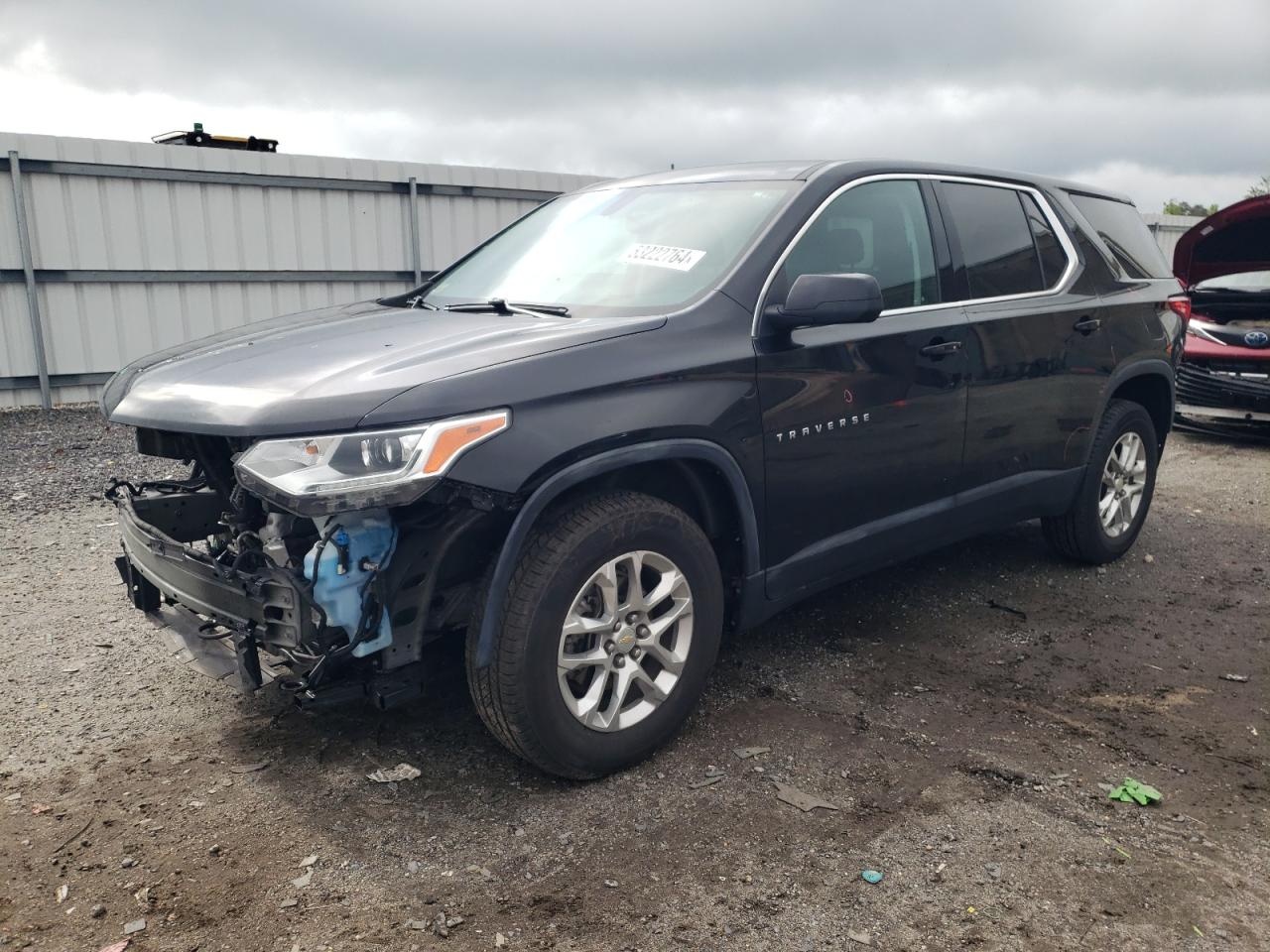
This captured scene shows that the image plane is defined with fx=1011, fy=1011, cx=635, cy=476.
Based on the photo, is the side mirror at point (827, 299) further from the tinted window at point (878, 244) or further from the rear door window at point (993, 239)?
the rear door window at point (993, 239)

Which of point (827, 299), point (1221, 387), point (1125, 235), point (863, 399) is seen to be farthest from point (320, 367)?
point (1221, 387)

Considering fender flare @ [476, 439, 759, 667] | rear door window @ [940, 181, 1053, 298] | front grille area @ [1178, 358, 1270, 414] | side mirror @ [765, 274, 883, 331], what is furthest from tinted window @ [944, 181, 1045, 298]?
front grille area @ [1178, 358, 1270, 414]

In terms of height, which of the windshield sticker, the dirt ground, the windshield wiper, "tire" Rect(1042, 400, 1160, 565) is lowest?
the dirt ground

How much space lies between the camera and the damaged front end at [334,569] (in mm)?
2508

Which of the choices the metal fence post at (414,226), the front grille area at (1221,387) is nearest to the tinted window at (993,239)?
the front grille area at (1221,387)

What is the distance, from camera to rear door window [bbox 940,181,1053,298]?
4.11 meters

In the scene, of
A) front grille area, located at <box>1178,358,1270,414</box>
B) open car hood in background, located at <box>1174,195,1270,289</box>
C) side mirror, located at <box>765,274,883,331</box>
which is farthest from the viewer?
open car hood in background, located at <box>1174,195,1270,289</box>

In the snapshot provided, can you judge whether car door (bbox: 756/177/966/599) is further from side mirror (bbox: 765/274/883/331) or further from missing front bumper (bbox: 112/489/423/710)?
missing front bumper (bbox: 112/489/423/710)

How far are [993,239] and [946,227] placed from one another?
378 mm

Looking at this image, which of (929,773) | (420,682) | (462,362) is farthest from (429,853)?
(929,773)

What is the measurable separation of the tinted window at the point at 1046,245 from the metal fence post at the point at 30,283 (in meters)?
8.66

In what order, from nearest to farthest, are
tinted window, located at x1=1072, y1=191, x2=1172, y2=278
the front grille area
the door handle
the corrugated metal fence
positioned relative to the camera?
the door handle
tinted window, located at x1=1072, y1=191, x2=1172, y2=278
the front grille area
the corrugated metal fence

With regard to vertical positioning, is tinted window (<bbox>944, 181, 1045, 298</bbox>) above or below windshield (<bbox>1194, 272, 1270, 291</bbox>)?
above

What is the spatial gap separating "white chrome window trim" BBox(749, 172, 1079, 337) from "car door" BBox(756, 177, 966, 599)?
0.01 meters
